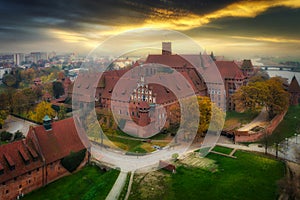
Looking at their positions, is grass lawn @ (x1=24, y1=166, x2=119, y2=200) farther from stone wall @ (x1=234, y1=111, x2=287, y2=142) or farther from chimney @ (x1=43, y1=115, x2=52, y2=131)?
stone wall @ (x1=234, y1=111, x2=287, y2=142)

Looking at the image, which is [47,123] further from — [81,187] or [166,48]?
[166,48]

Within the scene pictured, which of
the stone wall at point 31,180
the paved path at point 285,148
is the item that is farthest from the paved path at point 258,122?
the stone wall at point 31,180

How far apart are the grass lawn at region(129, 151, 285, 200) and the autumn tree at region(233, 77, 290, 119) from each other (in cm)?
1592

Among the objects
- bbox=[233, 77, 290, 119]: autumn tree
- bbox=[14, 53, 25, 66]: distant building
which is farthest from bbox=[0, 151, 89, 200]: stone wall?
bbox=[14, 53, 25, 66]: distant building

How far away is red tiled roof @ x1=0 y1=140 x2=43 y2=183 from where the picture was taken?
2734 cm

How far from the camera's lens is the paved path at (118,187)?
27.2 meters

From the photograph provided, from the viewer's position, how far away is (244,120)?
162 ft

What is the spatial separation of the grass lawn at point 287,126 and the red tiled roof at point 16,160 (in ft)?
97.8

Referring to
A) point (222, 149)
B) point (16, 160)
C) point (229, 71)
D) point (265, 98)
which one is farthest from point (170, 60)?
point (16, 160)

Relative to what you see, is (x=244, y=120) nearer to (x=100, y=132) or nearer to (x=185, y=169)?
(x=185, y=169)

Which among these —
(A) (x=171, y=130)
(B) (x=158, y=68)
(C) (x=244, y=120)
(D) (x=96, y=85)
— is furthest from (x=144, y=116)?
(B) (x=158, y=68)

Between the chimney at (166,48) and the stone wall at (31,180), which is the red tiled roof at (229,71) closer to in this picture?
the chimney at (166,48)

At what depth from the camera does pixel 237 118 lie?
51000 mm

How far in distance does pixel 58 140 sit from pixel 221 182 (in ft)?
62.9
